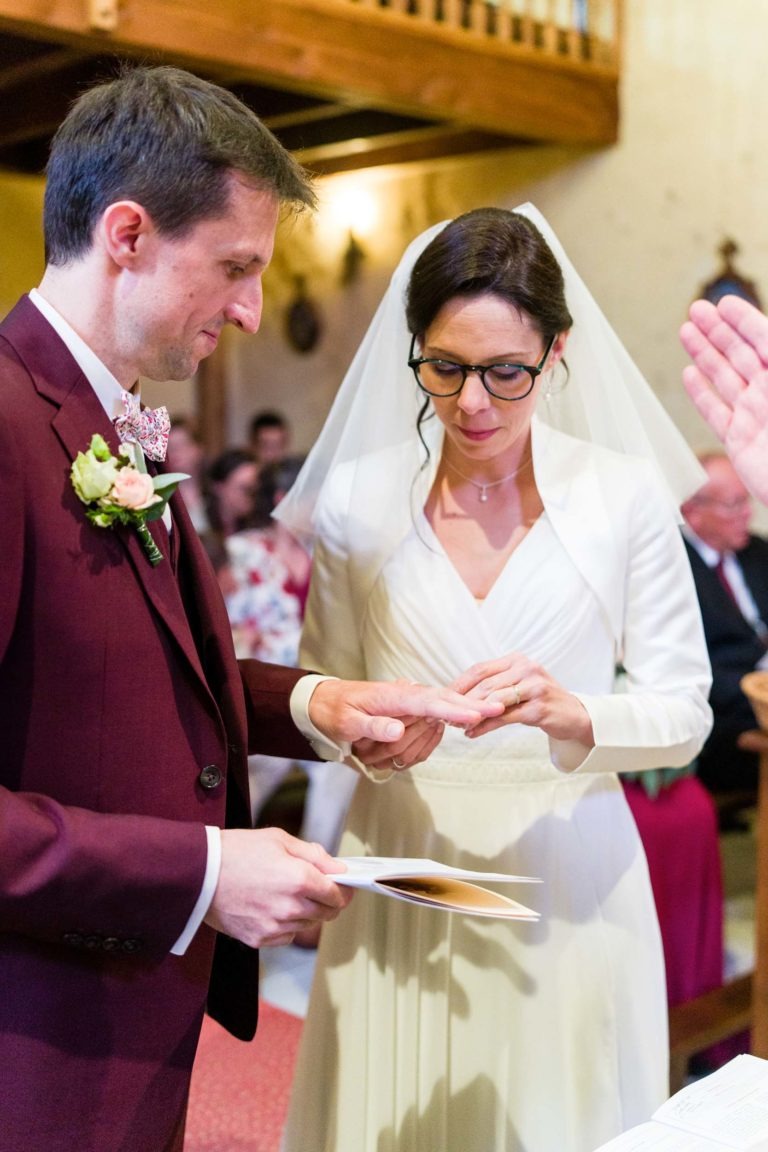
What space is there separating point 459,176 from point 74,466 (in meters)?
6.76

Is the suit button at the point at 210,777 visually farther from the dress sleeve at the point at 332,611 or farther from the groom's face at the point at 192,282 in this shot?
the dress sleeve at the point at 332,611

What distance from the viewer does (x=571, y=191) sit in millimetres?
7133

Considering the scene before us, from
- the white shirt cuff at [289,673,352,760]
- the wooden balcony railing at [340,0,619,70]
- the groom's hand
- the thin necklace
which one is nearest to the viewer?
the groom's hand

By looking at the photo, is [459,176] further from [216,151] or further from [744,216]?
[216,151]

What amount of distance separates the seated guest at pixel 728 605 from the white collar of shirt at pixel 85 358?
3219 mm

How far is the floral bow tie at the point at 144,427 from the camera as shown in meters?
1.57

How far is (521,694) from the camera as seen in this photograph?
184 centimetres

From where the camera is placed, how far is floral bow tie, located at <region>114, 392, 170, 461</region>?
157 cm

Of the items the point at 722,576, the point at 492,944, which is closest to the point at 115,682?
the point at 492,944

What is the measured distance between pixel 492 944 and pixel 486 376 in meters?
0.92

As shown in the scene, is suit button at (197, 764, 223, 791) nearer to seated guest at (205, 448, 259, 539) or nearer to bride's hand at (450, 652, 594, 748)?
bride's hand at (450, 652, 594, 748)

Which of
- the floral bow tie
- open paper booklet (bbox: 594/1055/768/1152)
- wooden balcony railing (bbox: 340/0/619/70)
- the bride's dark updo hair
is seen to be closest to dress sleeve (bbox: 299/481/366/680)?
the bride's dark updo hair

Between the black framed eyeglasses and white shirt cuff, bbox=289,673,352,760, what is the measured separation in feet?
1.66

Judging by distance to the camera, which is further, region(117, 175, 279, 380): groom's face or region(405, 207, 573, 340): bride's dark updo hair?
region(405, 207, 573, 340): bride's dark updo hair
